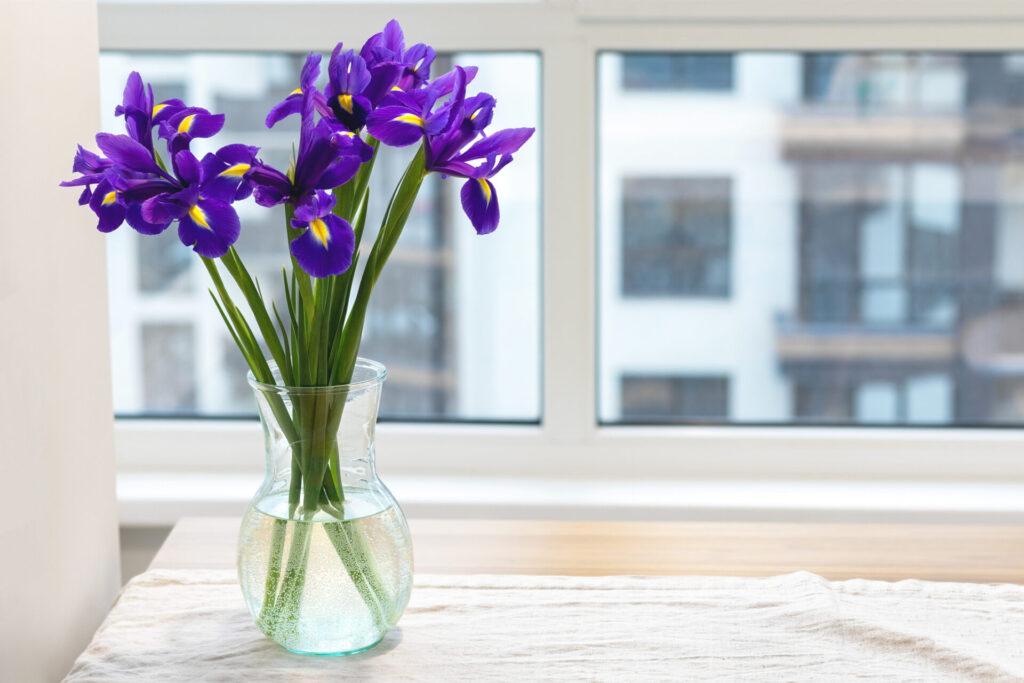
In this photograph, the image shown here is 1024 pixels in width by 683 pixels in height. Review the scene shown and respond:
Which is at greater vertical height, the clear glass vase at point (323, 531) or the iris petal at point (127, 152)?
the iris petal at point (127, 152)

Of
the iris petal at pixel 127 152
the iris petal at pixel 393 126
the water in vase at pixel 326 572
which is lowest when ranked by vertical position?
the water in vase at pixel 326 572

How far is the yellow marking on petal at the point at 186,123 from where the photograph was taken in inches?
28.8

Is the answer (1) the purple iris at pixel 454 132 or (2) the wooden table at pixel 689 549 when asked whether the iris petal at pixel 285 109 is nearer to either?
(1) the purple iris at pixel 454 132

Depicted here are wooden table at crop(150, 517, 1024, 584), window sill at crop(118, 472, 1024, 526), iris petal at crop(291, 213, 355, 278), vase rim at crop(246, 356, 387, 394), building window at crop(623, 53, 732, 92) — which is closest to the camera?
iris petal at crop(291, 213, 355, 278)

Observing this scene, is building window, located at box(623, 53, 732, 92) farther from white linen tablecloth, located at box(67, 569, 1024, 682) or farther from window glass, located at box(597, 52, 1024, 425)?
white linen tablecloth, located at box(67, 569, 1024, 682)

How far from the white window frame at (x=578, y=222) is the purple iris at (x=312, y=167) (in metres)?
0.81

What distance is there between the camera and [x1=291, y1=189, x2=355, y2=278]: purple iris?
698mm

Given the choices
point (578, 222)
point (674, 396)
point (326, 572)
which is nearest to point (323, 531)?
point (326, 572)

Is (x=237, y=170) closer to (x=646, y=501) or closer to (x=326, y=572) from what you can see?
(x=326, y=572)

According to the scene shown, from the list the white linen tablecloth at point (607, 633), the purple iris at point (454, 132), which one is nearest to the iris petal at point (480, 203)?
the purple iris at point (454, 132)

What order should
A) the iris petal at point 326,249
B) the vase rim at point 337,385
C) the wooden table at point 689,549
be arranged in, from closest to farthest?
the iris petal at point 326,249 < the vase rim at point 337,385 < the wooden table at point 689,549

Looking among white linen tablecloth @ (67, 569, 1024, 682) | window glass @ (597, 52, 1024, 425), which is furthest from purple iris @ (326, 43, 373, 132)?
window glass @ (597, 52, 1024, 425)

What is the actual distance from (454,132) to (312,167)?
0.36ft

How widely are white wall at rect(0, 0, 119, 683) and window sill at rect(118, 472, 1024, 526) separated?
39cm
